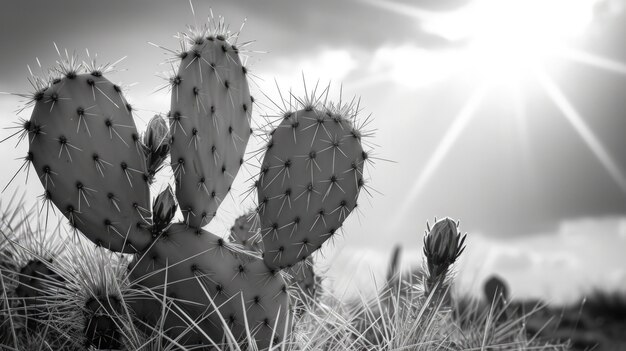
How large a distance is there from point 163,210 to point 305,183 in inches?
24.2

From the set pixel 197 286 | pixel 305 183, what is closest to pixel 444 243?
pixel 305 183

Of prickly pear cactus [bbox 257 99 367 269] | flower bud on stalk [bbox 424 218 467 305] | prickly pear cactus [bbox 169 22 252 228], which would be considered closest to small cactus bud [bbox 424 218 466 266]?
flower bud on stalk [bbox 424 218 467 305]

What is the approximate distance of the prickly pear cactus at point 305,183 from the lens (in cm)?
276

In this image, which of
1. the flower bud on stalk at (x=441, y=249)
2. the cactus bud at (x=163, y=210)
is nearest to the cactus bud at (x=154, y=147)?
the cactus bud at (x=163, y=210)

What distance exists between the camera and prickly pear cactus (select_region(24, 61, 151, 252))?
2600 millimetres

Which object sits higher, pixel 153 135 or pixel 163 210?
pixel 153 135

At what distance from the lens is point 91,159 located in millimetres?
2633

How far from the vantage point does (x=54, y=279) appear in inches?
115

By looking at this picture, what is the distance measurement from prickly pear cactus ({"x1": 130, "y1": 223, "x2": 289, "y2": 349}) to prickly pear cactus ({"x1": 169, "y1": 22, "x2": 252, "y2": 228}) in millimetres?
135

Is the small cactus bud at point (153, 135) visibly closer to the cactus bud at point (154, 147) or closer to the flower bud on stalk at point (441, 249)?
the cactus bud at point (154, 147)

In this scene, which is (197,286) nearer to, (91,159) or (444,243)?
→ (91,159)

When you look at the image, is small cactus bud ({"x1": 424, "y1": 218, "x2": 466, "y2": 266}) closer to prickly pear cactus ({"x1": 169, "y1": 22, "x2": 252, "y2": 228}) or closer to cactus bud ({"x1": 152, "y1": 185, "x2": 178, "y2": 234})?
prickly pear cactus ({"x1": 169, "y1": 22, "x2": 252, "y2": 228})

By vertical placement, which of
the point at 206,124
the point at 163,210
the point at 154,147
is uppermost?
the point at 206,124

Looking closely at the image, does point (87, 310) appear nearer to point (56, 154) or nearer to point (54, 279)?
point (54, 279)
